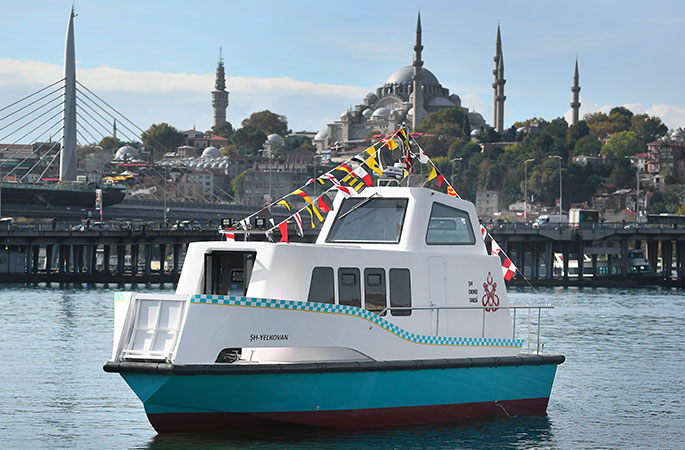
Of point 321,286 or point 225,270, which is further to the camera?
point 225,270

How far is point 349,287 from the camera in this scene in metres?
22.9

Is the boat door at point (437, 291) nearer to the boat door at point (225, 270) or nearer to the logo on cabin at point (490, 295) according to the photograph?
the logo on cabin at point (490, 295)

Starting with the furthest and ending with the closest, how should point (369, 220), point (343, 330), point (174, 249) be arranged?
point (174, 249) < point (369, 220) < point (343, 330)

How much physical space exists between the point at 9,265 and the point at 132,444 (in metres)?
79.2

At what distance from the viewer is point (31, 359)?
125 ft

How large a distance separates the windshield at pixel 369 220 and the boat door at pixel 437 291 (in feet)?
3.39

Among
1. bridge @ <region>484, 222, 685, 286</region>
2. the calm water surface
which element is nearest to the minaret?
bridge @ <region>484, 222, 685, 286</region>

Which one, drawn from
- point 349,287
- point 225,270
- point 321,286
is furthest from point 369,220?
point 225,270

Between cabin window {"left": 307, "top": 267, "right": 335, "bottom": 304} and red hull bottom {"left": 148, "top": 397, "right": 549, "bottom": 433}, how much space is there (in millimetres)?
2184

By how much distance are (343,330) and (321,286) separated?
0.94 meters

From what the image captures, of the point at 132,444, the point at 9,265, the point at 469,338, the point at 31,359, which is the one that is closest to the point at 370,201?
the point at 469,338

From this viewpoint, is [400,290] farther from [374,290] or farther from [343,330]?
[343,330]

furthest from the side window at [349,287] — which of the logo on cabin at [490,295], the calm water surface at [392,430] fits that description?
the logo on cabin at [490,295]

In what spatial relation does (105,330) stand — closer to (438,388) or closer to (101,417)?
(101,417)
